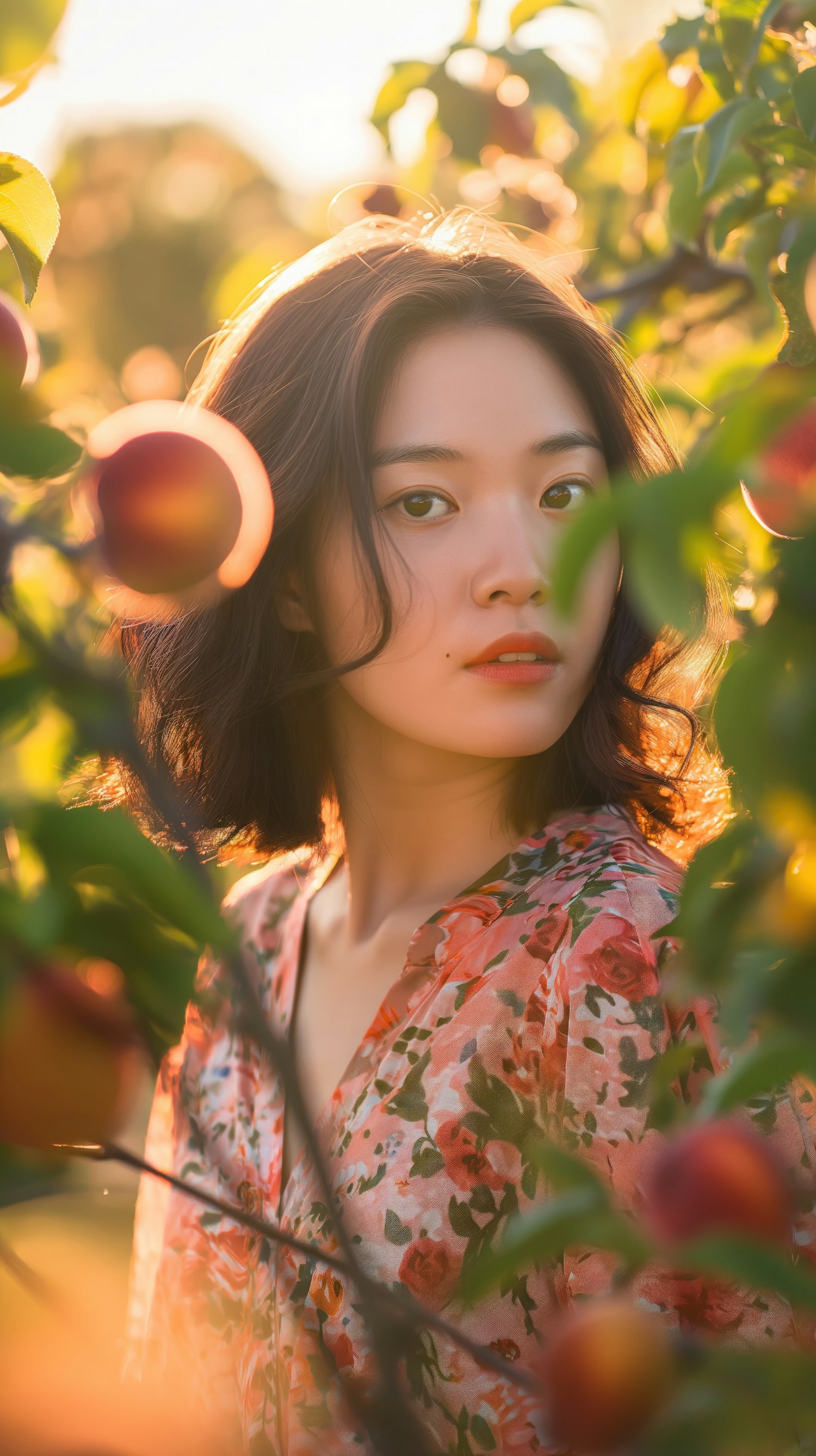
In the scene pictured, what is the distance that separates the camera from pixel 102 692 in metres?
0.39

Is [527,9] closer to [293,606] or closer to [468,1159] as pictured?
Result: [293,606]

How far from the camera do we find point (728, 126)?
98 centimetres

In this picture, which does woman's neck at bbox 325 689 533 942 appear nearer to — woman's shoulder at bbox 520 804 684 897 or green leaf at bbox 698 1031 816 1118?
woman's shoulder at bbox 520 804 684 897

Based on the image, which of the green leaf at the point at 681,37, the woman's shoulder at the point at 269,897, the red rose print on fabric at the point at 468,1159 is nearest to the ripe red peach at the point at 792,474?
the red rose print on fabric at the point at 468,1159

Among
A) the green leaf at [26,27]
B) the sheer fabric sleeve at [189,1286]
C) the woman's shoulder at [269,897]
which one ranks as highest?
the green leaf at [26,27]

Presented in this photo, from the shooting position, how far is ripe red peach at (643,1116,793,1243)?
0.42 meters

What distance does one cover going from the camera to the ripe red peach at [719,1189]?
16.5 inches

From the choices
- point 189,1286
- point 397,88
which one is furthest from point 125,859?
point 397,88

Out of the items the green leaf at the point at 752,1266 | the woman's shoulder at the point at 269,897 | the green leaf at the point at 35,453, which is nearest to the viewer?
the green leaf at the point at 752,1266

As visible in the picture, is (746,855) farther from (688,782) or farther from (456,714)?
(688,782)

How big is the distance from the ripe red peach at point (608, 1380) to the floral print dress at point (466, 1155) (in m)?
0.34

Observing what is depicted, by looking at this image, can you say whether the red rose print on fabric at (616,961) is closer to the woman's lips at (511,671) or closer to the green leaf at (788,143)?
the woman's lips at (511,671)

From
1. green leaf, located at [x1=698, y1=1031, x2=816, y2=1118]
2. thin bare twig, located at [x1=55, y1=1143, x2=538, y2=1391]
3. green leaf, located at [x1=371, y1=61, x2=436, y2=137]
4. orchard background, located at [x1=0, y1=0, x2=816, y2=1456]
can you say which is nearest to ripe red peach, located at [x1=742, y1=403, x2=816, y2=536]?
orchard background, located at [x1=0, y1=0, x2=816, y2=1456]

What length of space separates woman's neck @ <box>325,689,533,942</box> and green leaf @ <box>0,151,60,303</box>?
60cm
